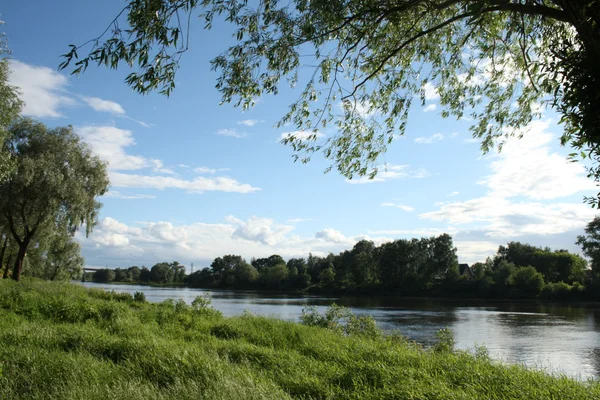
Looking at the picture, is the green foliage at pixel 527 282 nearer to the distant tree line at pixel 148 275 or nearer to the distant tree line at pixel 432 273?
the distant tree line at pixel 432 273

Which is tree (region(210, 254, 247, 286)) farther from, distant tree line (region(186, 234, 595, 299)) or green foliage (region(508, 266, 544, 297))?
green foliage (region(508, 266, 544, 297))

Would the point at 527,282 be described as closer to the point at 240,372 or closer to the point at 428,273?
the point at 428,273

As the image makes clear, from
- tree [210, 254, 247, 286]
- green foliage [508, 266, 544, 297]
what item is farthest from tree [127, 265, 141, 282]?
green foliage [508, 266, 544, 297]

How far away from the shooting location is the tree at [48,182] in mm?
23328

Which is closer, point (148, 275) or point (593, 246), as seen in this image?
point (593, 246)

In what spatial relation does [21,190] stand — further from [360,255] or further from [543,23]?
[360,255]

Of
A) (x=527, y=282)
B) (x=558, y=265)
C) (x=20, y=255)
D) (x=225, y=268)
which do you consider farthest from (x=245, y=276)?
(x=20, y=255)

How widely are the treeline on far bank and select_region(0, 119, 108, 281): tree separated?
Answer: 187 feet

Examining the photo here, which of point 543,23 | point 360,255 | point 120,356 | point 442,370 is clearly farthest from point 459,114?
point 360,255

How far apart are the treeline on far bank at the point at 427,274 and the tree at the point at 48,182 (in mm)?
56863

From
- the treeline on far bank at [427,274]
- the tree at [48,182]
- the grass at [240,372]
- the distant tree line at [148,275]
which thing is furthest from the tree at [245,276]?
the grass at [240,372]

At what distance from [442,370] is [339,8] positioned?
536 cm

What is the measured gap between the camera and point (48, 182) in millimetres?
23406

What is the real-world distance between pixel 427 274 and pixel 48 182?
220 ft
